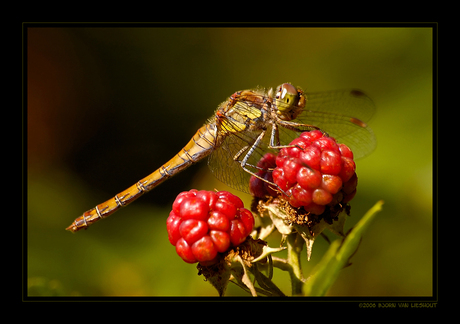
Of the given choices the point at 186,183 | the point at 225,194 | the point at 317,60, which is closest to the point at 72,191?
the point at 186,183

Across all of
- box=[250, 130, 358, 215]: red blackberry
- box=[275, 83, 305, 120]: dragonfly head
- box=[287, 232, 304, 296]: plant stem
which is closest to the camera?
box=[250, 130, 358, 215]: red blackberry

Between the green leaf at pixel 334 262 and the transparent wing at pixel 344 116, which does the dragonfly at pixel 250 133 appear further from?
the green leaf at pixel 334 262

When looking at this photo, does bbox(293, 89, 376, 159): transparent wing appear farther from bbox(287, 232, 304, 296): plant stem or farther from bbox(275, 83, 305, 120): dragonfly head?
bbox(287, 232, 304, 296): plant stem

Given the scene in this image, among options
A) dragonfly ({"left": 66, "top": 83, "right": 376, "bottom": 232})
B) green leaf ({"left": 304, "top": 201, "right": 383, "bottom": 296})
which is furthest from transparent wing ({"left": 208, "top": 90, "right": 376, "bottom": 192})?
green leaf ({"left": 304, "top": 201, "right": 383, "bottom": 296})

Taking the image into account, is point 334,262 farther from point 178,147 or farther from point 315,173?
point 178,147

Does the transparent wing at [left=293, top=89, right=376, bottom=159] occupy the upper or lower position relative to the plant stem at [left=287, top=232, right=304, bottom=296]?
upper

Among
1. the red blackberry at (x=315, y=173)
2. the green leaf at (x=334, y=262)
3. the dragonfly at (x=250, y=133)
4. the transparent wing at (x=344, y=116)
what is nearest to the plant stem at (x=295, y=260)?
the green leaf at (x=334, y=262)

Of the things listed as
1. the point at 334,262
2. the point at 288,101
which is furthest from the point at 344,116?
the point at 334,262

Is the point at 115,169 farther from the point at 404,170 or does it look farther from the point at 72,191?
the point at 404,170
